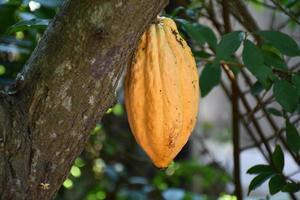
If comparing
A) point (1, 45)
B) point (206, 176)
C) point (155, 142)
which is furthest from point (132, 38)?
point (206, 176)

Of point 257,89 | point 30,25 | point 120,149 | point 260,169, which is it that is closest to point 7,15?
point 30,25

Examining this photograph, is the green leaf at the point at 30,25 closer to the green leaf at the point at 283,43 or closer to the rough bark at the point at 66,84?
the rough bark at the point at 66,84

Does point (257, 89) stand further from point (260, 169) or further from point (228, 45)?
point (228, 45)

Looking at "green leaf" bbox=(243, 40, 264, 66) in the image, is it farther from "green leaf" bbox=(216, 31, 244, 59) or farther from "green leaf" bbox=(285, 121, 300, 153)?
"green leaf" bbox=(285, 121, 300, 153)

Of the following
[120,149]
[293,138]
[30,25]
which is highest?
[30,25]

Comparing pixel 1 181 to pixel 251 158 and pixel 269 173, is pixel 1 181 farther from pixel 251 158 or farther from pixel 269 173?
pixel 251 158

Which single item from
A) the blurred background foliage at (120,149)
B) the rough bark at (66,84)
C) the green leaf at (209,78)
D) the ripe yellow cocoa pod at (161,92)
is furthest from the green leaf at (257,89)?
the rough bark at (66,84)
